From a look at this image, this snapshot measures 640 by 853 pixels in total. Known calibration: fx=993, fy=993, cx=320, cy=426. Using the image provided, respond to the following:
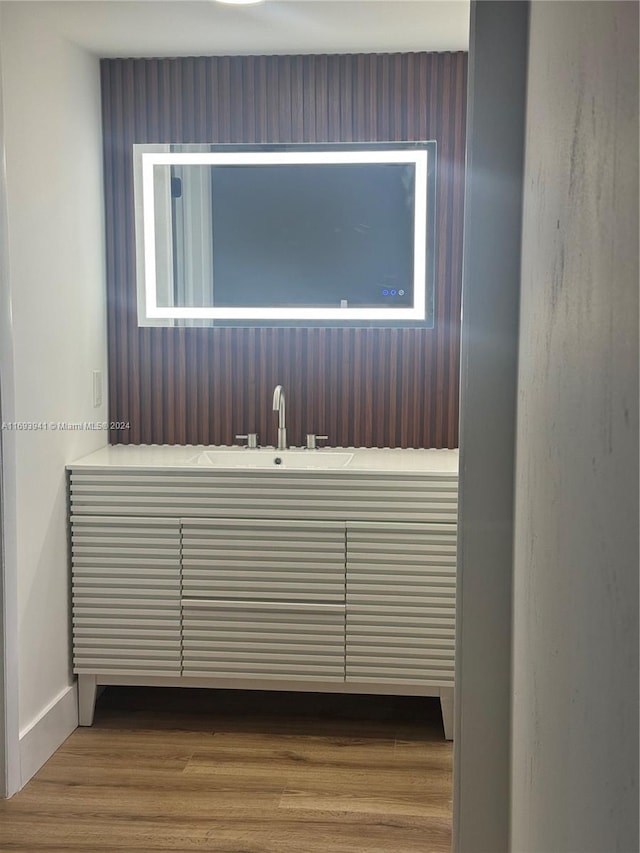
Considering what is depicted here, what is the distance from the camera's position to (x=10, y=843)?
2572 millimetres

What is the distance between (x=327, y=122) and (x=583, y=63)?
2.77 metres

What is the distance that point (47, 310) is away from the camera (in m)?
3.10

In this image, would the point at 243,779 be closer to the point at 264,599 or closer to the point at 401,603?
the point at 264,599

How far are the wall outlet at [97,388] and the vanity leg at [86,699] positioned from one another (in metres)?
0.96

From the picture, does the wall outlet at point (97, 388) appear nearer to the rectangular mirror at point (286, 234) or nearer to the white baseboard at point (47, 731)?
the rectangular mirror at point (286, 234)

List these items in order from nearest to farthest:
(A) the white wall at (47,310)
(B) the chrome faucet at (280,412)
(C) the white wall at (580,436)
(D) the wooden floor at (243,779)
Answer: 1. (C) the white wall at (580,436)
2. (D) the wooden floor at (243,779)
3. (A) the white wall at (47,310)
4. (B) the chrome faucet at (280,412)

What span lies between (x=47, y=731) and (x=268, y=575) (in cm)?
83

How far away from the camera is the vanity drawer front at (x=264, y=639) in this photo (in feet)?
10.5

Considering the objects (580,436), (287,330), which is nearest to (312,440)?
(287,330)

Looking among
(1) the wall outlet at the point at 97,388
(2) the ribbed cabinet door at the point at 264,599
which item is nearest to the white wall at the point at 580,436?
(2) the ribbed cabinet door at the point at 264,599

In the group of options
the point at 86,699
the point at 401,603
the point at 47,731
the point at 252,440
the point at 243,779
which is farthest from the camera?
the point at 252,440

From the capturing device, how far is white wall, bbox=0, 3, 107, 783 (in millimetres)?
2873

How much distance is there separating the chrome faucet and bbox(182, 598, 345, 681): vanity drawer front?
23.8 inches

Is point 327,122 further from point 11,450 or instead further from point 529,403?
point 529,403
